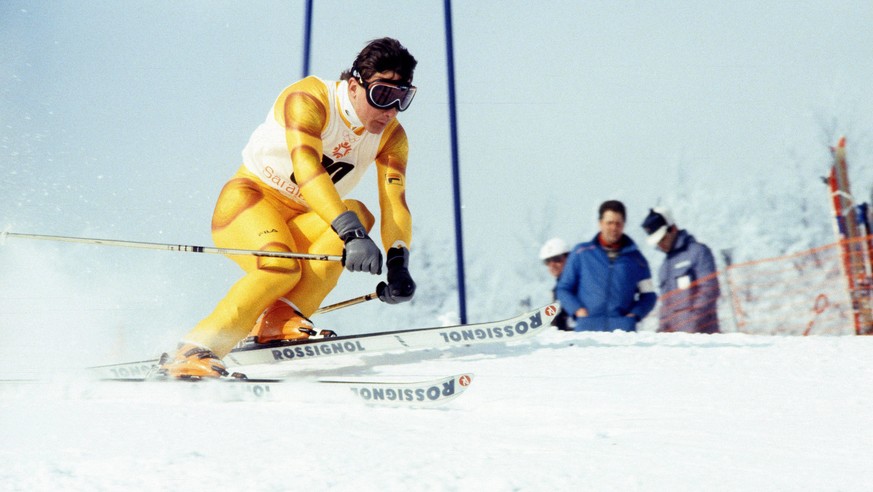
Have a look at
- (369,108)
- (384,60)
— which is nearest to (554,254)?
(369,108)

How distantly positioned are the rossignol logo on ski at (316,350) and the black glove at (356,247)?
791 millimetres

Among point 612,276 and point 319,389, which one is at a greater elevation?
point 612,276

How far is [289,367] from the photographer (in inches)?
155

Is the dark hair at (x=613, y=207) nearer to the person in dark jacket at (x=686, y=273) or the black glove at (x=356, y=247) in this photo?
the person in dark jacket at (x=686, y=273)

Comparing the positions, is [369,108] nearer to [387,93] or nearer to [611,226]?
[387,93]

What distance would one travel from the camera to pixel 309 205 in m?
3.66

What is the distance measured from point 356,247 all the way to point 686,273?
2275 mm

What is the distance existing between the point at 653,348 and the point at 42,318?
133 inches

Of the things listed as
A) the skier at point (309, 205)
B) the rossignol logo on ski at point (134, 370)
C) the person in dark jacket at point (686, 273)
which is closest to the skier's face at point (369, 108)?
the skier at point (309, 205)

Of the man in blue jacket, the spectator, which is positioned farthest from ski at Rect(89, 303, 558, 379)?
the spectator

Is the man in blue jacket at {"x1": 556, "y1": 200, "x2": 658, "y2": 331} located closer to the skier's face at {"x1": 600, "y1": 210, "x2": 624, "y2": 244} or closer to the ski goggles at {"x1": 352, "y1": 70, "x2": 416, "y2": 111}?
the skier's face at {"x1": 600, "y1": 210, "x2": 624, "y2": 244}

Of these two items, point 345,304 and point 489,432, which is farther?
point 345,304

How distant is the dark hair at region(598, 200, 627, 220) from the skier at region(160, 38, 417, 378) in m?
1.21

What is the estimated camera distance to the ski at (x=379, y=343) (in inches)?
159
